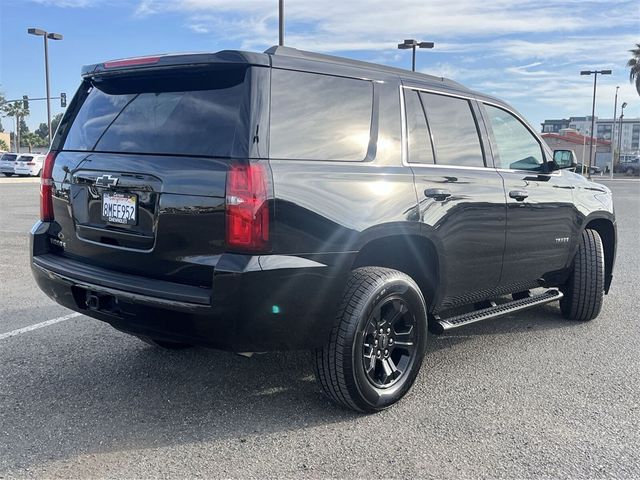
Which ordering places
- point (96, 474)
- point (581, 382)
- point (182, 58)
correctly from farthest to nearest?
point (581, 382) < point (182, 58) < point (96, 474)

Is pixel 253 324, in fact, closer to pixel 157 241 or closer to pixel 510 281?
pixel 157 241

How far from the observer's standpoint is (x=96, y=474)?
9.11 ft

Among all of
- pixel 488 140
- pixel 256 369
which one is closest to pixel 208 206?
pixel 256 369

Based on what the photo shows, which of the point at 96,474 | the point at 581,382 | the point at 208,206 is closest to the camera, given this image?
the point at 96,474

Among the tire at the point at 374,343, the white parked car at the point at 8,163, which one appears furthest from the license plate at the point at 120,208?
the white parked car at the point at 8,163

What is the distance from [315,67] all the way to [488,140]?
65.6 inches

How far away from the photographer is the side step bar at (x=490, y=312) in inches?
156

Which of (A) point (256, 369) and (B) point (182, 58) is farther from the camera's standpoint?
(A) point (256, 369)

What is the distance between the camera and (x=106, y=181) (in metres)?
3.31

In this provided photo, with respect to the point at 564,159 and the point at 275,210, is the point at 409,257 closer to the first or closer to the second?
the point at 275,210

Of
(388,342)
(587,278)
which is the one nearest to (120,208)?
(388,342)

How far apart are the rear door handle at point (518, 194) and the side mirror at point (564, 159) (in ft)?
2.34

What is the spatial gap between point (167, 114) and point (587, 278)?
3855 millimetres

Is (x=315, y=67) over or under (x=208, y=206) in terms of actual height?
over
